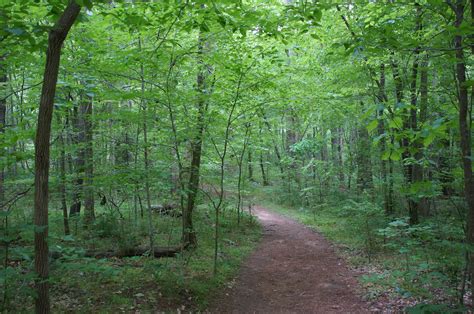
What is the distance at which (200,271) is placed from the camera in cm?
773

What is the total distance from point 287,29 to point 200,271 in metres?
5.93

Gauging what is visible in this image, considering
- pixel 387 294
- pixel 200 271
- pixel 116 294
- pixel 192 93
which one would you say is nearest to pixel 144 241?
pixel 200 271

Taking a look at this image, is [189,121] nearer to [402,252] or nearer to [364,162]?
[402,252]

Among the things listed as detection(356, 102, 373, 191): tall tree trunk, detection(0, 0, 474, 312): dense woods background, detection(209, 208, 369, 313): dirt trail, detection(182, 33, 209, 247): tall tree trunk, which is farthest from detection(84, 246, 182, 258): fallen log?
detection(356, 102, 373, 191): tall tree trunk

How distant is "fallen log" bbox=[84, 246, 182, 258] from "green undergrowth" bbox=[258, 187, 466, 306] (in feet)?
15.6

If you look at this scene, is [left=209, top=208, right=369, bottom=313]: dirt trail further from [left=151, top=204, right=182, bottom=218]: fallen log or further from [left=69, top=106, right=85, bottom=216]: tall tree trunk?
[left=69, top=106, right=85, bottom=216]: tall tree trunk

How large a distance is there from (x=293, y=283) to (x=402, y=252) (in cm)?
275

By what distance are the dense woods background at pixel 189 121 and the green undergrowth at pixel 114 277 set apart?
4cm

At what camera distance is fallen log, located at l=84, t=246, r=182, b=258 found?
7473 mm

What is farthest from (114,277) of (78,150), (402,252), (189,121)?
(402,252)

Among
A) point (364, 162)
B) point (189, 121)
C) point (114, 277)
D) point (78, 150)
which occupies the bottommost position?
point (114, 277)

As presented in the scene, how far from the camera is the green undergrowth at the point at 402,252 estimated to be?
214 inches

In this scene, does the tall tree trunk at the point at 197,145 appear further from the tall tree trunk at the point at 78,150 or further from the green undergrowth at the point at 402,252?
the green undergrowth at the point at 402,252

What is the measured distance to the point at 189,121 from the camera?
701cm
